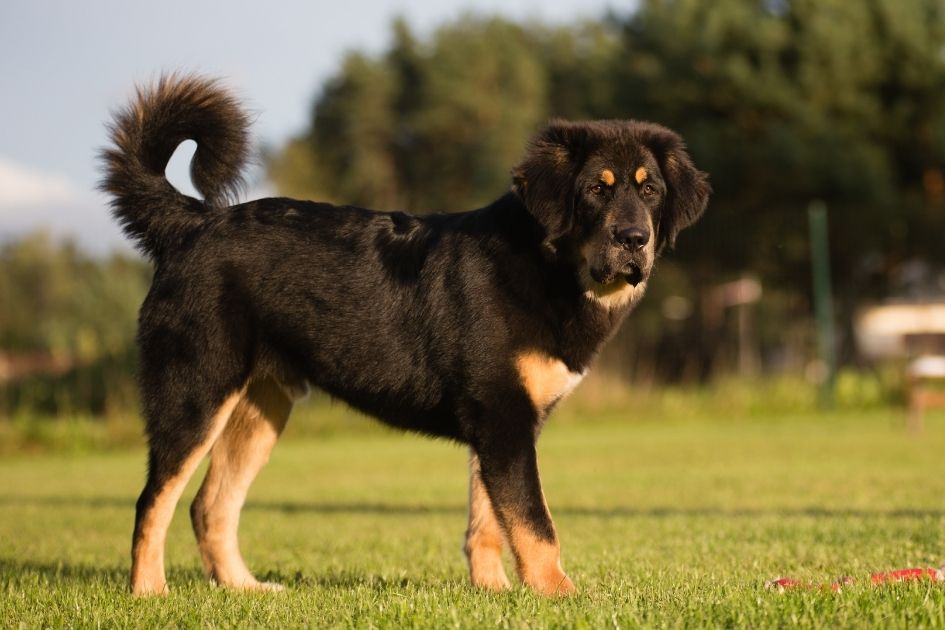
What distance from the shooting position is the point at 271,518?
869 centimetres

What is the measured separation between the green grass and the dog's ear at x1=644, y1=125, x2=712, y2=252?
157 cm

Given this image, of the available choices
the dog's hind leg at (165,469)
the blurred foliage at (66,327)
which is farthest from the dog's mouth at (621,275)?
the blurred foliage at (66,327)

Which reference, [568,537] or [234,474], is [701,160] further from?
[234,474]

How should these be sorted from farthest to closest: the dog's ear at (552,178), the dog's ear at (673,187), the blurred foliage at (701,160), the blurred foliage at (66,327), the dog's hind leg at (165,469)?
the blurred foliage at (701,160)
the blurred foliage at (66,327)
the dog's ear at (673,187)
the dog's hind leg at (165,469)
the dog's ear at (552,178)

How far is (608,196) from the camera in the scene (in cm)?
477

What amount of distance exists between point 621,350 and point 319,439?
626 centimetres

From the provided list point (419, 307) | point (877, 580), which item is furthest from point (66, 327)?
point (877, 580)

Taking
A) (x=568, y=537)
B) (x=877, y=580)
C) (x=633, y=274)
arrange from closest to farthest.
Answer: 1. (x=877, y=580)
2. (x=633, y=274)
3. (x=568, y=537)

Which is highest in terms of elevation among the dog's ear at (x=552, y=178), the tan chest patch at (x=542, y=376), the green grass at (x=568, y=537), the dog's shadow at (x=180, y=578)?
the dog's ear at (x=552, y=178)

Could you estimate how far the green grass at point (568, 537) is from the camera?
3.85 metres

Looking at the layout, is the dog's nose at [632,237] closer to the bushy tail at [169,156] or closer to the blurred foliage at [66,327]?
the bushy tail at [169,156]

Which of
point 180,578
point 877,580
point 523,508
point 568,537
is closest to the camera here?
point 877,580

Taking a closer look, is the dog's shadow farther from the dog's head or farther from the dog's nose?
the dog's nose

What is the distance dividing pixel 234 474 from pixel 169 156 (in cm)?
166
